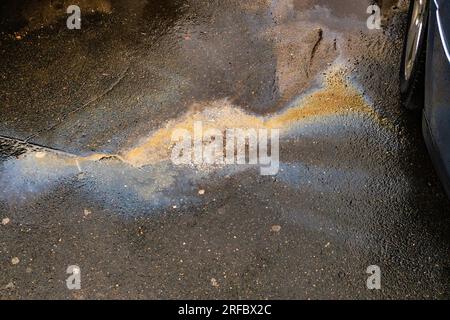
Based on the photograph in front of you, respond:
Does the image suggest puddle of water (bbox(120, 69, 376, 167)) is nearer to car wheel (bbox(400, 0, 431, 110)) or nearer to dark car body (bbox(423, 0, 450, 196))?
car wheel (bbox(400, 0, 431, 110))

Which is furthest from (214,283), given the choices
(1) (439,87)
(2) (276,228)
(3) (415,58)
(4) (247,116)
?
(3) (415,58)

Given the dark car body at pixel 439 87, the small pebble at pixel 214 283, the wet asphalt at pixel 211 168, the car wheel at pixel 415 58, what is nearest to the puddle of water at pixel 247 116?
the wet asphalt at pixel 211 168

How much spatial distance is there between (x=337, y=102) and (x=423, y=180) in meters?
0.91

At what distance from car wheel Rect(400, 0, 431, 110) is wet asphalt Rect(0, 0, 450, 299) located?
19cm

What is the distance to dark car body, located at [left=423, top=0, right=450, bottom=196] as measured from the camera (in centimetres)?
285

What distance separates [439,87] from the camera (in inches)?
115

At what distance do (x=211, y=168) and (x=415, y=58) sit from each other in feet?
5.28

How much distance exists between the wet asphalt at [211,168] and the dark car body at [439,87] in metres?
0.50

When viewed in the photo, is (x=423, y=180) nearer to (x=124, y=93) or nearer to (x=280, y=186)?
(x=280, y=186)

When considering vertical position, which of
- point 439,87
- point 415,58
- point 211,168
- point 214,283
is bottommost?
point 214,283

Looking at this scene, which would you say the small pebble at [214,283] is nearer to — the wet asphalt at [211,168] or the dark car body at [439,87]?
the wet asphalt at [211,168]

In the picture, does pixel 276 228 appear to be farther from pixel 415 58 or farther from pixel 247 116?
pixel 415 58
